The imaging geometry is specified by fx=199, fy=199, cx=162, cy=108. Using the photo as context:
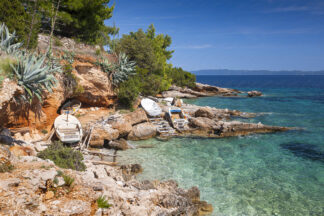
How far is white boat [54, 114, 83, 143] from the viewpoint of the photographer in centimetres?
1204

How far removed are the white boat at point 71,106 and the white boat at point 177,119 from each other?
28.1 ft

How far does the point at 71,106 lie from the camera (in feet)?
56.9

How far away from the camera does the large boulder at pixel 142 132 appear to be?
16719mm

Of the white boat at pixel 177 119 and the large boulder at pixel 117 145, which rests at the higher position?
the white boat at pixel 177 119

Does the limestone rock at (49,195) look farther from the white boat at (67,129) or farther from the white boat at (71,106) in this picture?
the white boat at (71,106)

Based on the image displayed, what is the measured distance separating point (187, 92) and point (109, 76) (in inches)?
1158

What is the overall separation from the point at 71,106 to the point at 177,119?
9.93m

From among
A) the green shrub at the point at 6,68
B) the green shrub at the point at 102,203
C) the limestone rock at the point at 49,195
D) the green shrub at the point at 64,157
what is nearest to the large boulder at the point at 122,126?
the green shrub at the point at 64,157

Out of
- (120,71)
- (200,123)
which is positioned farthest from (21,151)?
(200,123)

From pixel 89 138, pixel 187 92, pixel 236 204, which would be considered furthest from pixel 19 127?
pixel 187 92

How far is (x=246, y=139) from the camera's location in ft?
59.7

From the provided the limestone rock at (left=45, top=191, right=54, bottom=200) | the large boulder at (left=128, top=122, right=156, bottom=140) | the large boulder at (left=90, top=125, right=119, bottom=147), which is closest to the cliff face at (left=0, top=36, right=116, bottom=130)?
the large boulder at (left=90, top=125, right=119, bottom=147)

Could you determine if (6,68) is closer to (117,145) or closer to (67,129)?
(67,129)

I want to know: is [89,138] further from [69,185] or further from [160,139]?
[69,185]
